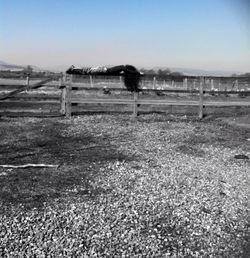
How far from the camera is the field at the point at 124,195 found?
16.9 ft

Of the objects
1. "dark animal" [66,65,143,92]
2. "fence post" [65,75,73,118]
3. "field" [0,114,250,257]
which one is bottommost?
"field" [0,114,250,257]

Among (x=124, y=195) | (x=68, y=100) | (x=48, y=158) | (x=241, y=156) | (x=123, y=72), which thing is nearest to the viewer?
(x=124, y=195)

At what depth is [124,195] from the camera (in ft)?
22.4

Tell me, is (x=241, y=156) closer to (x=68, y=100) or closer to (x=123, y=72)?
(x=68, y=100)

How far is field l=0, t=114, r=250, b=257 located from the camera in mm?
5164

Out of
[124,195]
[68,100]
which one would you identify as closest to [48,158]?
[124,195]

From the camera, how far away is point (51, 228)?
5.47 m

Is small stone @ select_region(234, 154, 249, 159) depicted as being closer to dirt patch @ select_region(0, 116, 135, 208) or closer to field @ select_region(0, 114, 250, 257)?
field @ select_region(0, 114, 250, 257)

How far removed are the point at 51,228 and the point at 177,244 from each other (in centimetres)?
152

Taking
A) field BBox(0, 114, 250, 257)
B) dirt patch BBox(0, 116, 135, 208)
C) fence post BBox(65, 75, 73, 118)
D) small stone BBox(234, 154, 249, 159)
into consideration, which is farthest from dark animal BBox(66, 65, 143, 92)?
small stone BBox(234, 154, 249, 159)

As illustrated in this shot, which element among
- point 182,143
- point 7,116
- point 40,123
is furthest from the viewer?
point 7,116

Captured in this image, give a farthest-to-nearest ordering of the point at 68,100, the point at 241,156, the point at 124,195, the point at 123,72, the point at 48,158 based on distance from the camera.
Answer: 1. the point at 123,72
2. the point at 68,100
3. the point at 241,156
4. the point at 48,158
5. the point at 124,195

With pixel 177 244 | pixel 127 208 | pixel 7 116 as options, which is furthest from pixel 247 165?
pixel 7 116

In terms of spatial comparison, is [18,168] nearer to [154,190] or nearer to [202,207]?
[154,190]
